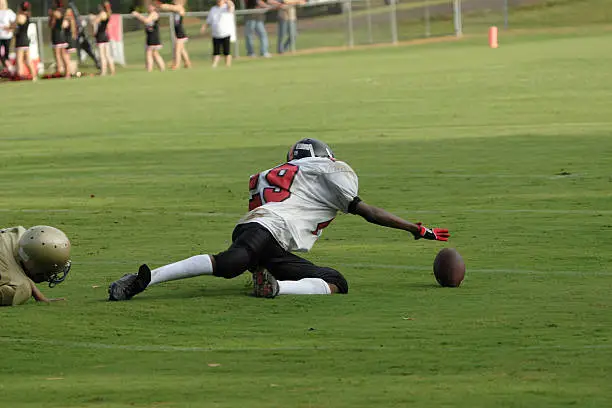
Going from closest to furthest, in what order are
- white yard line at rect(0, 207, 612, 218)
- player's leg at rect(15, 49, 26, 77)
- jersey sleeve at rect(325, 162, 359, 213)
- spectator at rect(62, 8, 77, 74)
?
jersey sleeve at rect(325, 162, 359, 213) → white yard line at rect(0, 207, 612, 218) → player's leg at rect(15, 49, 26, 77) → spectator at rect(62, 8, 77, 74)

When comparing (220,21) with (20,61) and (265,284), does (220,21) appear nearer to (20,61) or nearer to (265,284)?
(20,61)

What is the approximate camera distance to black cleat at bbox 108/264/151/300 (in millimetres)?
9898

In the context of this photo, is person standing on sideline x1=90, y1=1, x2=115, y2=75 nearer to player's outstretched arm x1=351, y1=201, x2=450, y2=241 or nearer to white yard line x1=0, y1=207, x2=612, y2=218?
white yard line x1=0, y1=207, x2=612, y2=218

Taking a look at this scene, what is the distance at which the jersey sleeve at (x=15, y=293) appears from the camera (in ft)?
32.6

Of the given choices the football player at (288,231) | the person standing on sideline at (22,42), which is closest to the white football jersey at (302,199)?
the football player at (288,231)

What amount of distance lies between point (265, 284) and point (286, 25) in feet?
143

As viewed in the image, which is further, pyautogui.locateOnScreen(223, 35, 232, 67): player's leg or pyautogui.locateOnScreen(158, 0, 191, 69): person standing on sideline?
pyautogui.locateOnScreen(223, 35, 232, 67): player's leg

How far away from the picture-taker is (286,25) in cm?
5303

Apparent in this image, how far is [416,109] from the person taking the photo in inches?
1072

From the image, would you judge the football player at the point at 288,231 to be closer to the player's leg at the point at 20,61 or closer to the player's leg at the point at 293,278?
the player's leg at the point at 293,278

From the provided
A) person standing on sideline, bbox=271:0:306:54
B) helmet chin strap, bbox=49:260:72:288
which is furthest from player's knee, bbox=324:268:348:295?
person standing on sideline, bbox=271:0:306:54

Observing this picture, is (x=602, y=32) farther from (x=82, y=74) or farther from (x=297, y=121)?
(x=297, y=121)

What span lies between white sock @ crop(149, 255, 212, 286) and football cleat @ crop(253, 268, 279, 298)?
1.14 feet

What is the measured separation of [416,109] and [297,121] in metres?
2.76
